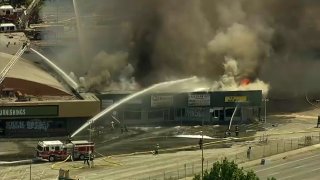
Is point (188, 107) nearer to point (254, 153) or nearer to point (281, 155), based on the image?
point (254, 153)

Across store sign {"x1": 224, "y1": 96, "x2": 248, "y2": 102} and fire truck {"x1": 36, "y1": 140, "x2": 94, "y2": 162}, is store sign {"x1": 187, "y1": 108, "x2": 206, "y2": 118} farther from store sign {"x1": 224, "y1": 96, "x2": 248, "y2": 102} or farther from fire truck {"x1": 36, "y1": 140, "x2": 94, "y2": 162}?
fire truck {"x1": 36, "y1": 140, "x2": 94, "y2": 162}

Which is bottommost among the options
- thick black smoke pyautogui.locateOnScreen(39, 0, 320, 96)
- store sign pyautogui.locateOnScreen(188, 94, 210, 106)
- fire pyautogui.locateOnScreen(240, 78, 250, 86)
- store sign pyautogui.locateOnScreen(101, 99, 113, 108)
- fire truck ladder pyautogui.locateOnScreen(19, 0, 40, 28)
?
store sign pyautogui.locateOnScreen(101, 99, 113, 108)

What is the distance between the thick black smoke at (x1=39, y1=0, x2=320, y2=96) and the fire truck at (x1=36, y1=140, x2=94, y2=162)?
33241 mm

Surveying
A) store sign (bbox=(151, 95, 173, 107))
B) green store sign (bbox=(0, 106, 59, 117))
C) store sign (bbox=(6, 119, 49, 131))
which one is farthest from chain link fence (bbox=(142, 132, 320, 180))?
store sign (bbox=(6, 119, 49, 131))

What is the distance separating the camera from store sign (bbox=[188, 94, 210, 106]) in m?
79.4

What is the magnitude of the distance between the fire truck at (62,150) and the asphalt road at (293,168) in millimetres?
13679

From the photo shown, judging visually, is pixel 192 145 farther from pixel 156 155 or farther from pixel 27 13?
pixel 27 13

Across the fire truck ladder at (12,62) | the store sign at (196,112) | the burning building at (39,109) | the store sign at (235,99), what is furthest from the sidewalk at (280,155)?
the fire truck ladder at (12,62)

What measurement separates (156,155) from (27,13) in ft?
369

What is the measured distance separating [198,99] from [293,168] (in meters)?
23.8

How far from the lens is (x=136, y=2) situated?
104562mm

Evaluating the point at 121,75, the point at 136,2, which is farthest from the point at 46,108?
the point at 136,2

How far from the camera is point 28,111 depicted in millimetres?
69625

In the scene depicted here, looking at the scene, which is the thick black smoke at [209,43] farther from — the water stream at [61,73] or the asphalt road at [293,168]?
the asphalt road at [293,168]
